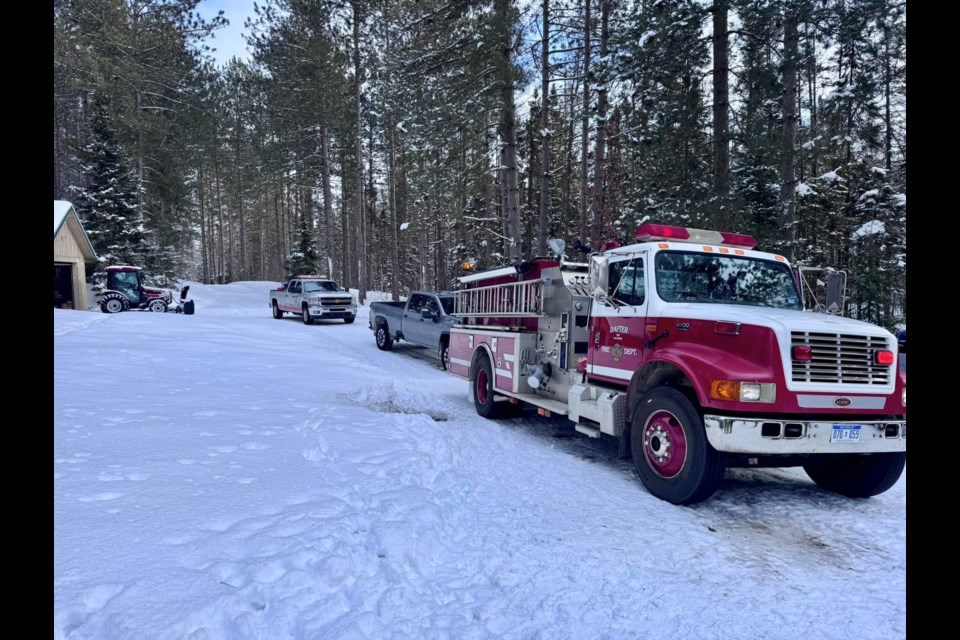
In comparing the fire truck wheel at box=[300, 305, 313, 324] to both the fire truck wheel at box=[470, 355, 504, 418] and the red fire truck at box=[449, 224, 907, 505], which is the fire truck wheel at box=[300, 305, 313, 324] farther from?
the red fire truck at box=[449, 224, 907, 505]

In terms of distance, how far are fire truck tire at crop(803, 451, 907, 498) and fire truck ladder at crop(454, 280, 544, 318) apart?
144 inches

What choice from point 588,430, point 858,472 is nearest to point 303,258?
point 588,430

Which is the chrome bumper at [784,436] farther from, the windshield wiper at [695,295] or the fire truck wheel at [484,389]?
the fire truck wheel at [484,389]

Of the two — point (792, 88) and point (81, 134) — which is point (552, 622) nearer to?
point (792, 88)

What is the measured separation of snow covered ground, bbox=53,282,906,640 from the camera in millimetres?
2961

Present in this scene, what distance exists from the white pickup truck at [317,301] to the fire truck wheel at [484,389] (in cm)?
1451

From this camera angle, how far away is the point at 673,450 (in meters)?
4.96

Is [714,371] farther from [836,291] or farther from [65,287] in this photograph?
[65,287]

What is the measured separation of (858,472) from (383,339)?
13446 millimetres

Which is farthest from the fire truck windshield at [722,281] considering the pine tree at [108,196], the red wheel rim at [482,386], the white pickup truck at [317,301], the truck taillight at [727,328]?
the pine tree at [108,196]

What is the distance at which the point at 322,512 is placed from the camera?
4.10 metres

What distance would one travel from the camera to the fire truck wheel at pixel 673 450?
4.64 meters

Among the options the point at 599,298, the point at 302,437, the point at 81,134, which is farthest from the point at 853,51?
the point at 81,134
